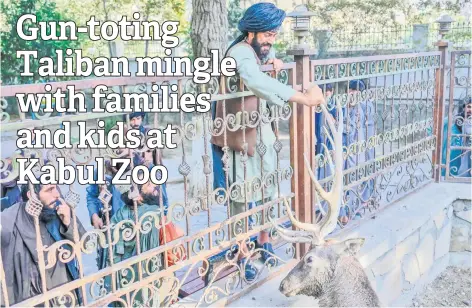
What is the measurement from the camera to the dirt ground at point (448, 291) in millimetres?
4824

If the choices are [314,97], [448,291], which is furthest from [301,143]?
[448,291]

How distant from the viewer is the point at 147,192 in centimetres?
329

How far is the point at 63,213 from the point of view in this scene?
2.69 metres

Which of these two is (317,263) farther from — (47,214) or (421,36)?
(421,36)

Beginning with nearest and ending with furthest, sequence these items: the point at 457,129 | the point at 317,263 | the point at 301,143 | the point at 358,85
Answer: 1. the point at 317,263
2. the point at 301,143
3. the point at 358,85
4. the point at 457,129

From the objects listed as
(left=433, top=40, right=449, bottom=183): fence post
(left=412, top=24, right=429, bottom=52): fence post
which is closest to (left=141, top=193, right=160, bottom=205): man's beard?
(left=433, top=40, right=449, bottom=183): fence post

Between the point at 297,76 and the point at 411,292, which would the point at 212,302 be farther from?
the point at 411,292

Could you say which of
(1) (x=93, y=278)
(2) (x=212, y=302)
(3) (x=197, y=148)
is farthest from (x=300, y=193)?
(3) (x=197, y=148)

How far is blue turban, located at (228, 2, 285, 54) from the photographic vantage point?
2.92 meters

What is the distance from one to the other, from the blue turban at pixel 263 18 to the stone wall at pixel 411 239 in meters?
1.75

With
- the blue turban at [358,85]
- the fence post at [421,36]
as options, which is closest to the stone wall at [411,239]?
the blue turban at [358,85]

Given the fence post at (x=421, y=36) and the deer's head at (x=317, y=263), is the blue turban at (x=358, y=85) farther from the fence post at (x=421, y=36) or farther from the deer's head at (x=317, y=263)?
the fence post at (x=421, y=36)

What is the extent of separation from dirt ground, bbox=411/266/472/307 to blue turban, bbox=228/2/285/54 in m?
2.99

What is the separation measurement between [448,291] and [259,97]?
128 inches
